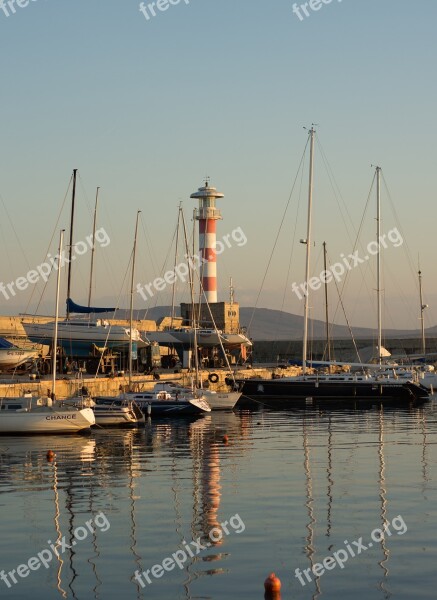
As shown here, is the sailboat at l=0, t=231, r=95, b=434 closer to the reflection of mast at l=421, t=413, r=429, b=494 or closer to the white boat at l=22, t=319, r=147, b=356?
the reflection of mast at l=421, t=413, r=429, b=494

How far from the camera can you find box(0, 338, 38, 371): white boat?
2114 inches

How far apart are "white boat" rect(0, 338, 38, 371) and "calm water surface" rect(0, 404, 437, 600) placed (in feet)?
58.0

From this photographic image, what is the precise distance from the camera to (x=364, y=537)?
18.6 metres

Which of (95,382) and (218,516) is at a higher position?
(95,382)

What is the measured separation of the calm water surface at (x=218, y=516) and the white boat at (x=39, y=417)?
83 cm

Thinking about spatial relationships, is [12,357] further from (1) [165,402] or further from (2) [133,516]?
(2) [133,516]

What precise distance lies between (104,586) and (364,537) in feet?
18.4

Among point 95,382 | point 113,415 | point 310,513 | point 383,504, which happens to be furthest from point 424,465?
point 95,382

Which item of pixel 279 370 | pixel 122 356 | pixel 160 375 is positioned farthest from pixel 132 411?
pixel 279 370

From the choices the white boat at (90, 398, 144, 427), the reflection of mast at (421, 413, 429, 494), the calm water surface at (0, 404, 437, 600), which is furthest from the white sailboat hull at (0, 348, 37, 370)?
the reflection of mast at (421, 413, 429, 494)

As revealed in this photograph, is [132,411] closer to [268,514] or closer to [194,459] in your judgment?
[194,459]

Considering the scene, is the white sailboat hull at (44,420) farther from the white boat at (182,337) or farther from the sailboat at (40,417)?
the white boat at (182,337)

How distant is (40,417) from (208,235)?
59.5 meters

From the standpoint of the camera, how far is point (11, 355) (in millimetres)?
53844
